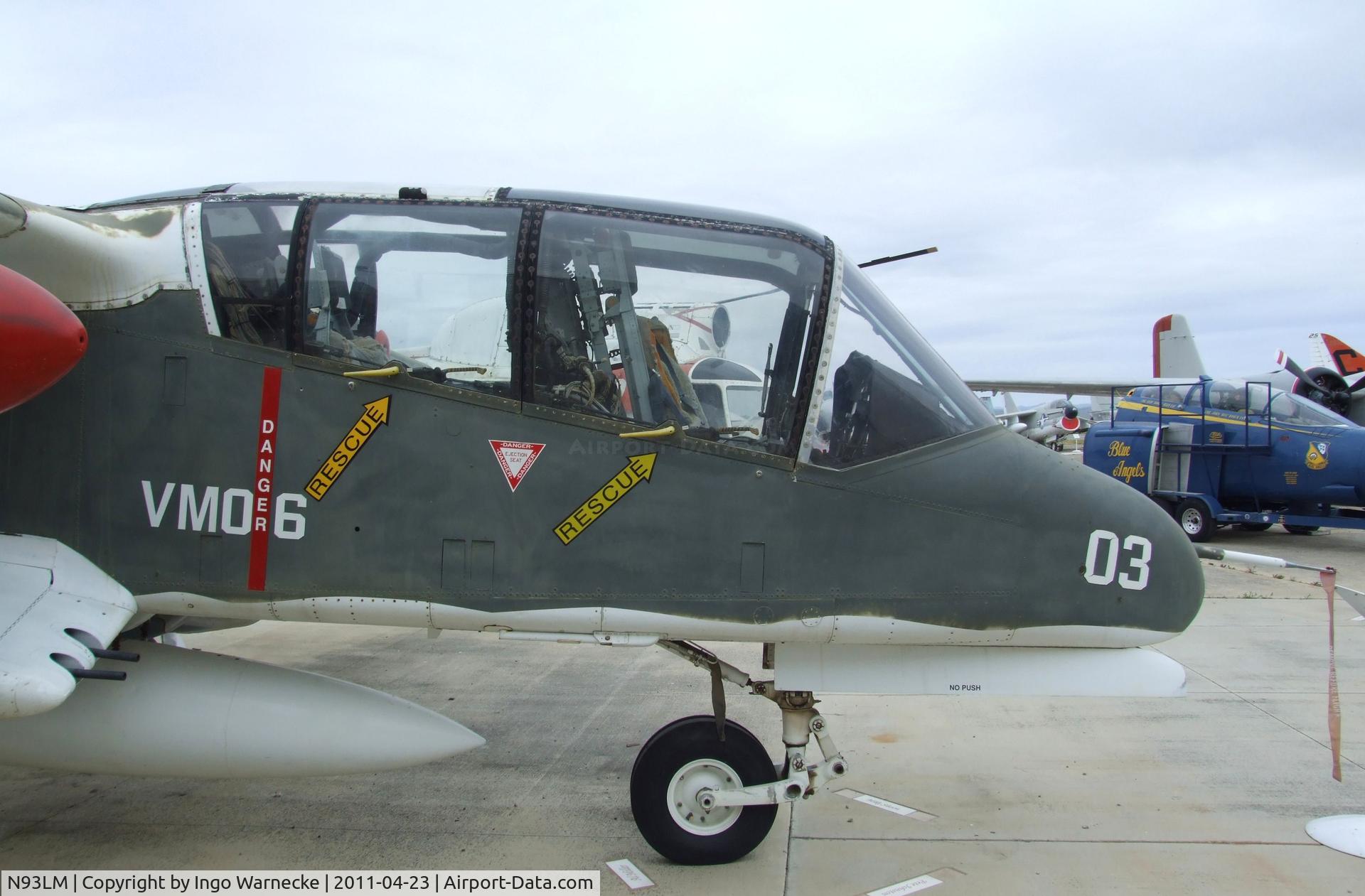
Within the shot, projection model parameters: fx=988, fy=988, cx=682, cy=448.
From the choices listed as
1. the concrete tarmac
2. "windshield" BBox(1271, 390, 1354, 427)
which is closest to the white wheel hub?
the concrete tarmac

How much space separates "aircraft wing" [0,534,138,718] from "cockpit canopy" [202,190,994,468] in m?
1.11

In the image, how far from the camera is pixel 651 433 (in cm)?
375

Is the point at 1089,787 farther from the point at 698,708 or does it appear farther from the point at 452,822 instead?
the point at 452,822

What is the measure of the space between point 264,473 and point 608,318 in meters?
1.47

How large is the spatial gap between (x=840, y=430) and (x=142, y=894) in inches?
128

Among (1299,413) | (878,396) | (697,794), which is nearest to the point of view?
(878,396)

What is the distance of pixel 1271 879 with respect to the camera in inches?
156

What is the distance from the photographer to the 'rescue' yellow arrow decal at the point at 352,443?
3.82 m

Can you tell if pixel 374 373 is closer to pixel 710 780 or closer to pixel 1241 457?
pixel 710 780

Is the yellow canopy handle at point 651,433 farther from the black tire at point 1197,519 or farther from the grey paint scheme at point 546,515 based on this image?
the black tire at point 1197,519

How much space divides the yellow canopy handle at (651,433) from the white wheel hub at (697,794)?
1.37 meters

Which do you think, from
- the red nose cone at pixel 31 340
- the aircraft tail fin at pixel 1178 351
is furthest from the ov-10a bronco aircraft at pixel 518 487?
A: the aircraft tail fin at pixel 1178 351

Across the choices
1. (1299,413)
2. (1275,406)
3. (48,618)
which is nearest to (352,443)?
(48,618)

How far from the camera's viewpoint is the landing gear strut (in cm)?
404
